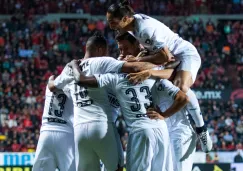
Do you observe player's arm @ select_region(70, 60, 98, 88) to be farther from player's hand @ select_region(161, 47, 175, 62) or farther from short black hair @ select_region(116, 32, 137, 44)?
player's hand @ select_region(161, 47, 175, 62)

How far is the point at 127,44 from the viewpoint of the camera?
779cm

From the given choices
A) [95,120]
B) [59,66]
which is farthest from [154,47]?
[59,66]

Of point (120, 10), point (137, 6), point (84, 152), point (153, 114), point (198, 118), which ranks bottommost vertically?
point (137, 6)

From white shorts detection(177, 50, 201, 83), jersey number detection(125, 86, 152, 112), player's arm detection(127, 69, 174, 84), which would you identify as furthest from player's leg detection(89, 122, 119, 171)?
white shorts detection(177, 50, 201, 83)

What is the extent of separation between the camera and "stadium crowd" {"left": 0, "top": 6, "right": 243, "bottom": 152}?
827 inches

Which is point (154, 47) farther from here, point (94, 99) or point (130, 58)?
point (94, 99)

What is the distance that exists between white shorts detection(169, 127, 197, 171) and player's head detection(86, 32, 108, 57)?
65.7 inches

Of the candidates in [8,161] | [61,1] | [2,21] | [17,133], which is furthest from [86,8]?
[8,161]

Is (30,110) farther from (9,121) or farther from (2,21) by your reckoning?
(2,21)

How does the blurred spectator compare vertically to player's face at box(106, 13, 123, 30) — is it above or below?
below

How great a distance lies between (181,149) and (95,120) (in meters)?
1.66

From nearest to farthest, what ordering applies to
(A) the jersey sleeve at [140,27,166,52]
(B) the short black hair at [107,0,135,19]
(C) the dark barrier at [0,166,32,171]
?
(B) the short black hair at [107,0,135,19] → (A) the jersey sleeve at [140,27,166,52] → (C) the dark barrier at [0,166,32,171]

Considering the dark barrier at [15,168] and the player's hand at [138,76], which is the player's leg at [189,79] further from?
the dark barrier at [15,168]

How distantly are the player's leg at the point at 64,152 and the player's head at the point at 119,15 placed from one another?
5.28 feet
